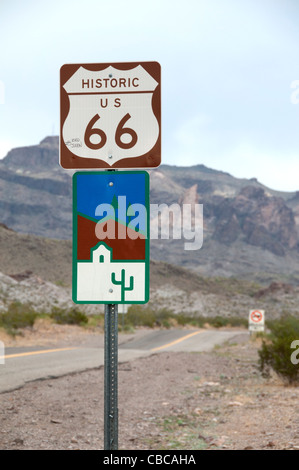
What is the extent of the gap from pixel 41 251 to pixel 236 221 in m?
87.1

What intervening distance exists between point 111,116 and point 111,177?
0.36 m

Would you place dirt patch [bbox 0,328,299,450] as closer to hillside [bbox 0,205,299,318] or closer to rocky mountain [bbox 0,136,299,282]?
hillside [bbox 0,205,299,318]

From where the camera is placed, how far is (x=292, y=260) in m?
157

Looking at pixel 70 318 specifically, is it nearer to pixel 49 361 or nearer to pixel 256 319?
pixel 256 319

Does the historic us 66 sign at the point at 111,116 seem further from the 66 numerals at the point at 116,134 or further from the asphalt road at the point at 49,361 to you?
the asphalt road at the point at 49,361

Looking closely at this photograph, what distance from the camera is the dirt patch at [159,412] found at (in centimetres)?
753

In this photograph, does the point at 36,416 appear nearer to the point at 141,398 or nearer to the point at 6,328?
the point at 141,398

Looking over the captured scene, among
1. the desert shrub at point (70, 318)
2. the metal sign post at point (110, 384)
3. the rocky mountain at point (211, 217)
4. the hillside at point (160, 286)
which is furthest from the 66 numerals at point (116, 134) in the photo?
the rocky mountain at point (211, 217)

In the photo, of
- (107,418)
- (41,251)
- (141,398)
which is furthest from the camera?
(41,251)

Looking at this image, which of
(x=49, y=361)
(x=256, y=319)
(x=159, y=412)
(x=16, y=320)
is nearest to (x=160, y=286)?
(x=256, y=319)

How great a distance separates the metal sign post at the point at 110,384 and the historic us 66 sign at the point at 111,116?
36.0 inches
